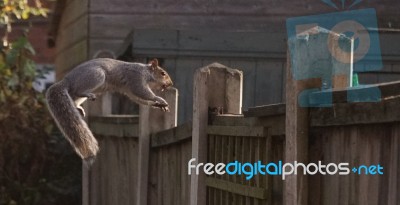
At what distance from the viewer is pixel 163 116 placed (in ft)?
23.4

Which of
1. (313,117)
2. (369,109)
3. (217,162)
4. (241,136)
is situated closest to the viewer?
(369,109)

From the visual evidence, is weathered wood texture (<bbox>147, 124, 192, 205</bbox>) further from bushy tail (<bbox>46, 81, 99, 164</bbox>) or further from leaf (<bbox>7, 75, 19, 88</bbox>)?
leaf (<bbox>7, 75, 19, 88</bbox>)

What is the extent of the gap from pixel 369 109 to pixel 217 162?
201 cm

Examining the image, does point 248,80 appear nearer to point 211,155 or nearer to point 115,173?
point 115,173

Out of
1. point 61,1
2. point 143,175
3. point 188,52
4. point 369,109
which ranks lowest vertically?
point 143,175

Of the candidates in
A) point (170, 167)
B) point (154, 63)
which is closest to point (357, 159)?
point (154, 63)

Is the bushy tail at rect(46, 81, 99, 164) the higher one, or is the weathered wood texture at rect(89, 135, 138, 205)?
the bushy tail at rect(46, 81, 99, 164)

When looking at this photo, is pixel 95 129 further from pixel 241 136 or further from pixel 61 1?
pixel 61 1

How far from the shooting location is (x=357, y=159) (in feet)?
12.6

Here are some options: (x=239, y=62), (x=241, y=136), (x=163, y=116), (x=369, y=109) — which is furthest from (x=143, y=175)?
(x=369, y=109)

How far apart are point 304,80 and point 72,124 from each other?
1.92m

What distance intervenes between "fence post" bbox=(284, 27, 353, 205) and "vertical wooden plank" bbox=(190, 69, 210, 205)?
1.47m

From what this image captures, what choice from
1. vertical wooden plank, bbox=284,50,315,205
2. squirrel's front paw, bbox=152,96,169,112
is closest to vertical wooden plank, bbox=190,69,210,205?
squirrel's front paw, bbox=152,96,169,112

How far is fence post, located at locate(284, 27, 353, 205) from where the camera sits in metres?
4.15
